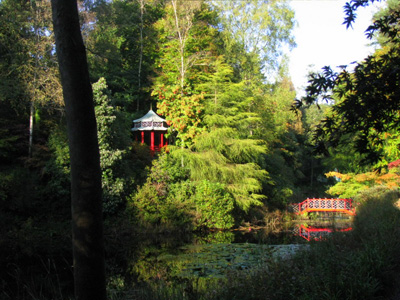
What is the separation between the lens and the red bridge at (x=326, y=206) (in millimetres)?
28641

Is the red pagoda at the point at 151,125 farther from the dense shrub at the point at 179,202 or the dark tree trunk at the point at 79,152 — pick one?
the dark tree trunk at the point at 79,152

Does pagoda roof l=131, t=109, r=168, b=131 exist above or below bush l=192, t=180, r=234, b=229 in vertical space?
above

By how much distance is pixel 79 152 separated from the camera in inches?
159

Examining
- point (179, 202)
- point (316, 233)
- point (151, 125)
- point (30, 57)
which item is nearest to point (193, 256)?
point (316, 233)

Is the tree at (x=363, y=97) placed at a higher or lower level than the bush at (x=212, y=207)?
higher

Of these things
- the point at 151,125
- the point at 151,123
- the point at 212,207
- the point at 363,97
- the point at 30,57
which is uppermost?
the point at 30,57

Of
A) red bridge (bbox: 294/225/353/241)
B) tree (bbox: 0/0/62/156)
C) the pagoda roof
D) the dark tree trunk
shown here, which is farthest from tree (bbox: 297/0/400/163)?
the pagoda roof

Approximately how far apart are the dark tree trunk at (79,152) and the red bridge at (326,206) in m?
26.9

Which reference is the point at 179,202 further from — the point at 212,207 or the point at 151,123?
the point at 151,123

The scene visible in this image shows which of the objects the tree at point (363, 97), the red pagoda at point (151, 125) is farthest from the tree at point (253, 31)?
the tree at point (363, 97)

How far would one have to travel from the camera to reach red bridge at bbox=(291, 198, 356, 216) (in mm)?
28641

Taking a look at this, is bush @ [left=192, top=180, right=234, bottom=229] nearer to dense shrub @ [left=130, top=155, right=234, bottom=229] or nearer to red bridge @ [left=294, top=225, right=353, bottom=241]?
dense shrub @ [left=130, top=155, right=234, bottom=229]

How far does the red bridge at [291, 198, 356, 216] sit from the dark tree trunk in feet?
88.3

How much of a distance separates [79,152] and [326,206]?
2759 centimetres
